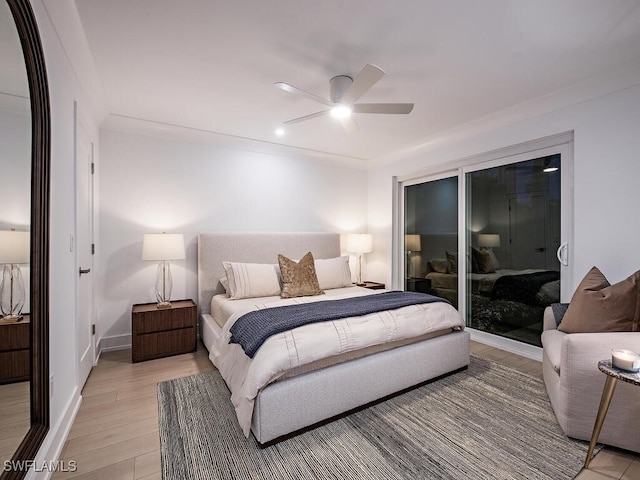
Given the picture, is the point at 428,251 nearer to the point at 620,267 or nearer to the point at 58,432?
the point at 620,267

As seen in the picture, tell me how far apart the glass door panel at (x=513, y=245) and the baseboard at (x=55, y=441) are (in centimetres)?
396

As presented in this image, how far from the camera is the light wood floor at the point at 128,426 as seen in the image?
65.8 inches

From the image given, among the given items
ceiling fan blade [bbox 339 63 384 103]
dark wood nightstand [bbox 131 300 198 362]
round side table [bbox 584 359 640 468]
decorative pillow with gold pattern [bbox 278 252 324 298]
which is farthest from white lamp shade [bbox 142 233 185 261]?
round side table [bbox 584 359 640 468]

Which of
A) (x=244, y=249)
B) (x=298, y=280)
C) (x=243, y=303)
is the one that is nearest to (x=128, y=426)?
(x=243, y=303)

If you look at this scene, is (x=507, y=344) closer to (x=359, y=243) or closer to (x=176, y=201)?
(x=359, y=243)

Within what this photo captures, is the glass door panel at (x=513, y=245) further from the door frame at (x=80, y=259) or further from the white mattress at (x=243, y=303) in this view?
the door frame at (x=80, y=259)

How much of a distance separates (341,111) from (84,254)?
2.46m

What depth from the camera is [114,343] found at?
3430 mm

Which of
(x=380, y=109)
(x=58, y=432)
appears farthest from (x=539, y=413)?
(x=58, y=432)

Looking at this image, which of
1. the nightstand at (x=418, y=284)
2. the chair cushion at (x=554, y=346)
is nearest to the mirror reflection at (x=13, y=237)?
the chair cushion at (x=554, y=346)

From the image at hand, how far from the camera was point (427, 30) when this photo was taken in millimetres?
1979

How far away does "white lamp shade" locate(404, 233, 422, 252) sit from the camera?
4.64 metres

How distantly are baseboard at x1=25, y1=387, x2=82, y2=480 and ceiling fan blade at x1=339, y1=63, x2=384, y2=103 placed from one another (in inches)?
105

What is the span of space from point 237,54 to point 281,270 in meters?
2.16
